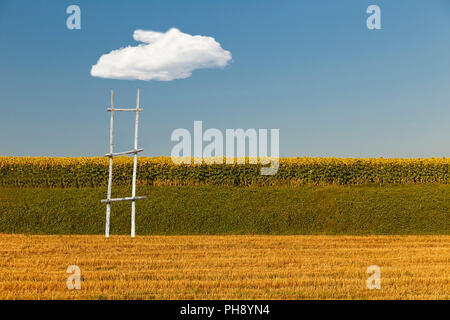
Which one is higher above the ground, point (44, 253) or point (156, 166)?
point (156, 166)

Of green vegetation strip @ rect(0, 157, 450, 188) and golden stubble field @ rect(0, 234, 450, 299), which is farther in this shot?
green vegetation strip @ rect(0, 157, 450, 188)

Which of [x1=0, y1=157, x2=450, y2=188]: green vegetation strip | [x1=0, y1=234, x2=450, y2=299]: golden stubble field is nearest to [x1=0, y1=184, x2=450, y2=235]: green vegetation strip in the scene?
[x1=0, y1=234, x2=450, y2=299]: golden stubble field

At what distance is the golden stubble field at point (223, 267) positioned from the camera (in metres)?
8.59

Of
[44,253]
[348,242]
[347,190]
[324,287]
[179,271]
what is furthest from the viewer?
[347,190]

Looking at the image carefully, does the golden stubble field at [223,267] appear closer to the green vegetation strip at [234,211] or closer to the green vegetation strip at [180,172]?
the green vegetation strip at [234,211]

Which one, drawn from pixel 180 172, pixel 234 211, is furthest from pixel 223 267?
pixel 180 172

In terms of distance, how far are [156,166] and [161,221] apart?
22.4 ft

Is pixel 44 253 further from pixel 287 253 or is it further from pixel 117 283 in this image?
pixel 287 253

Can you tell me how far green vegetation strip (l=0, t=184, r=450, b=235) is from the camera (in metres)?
20.1

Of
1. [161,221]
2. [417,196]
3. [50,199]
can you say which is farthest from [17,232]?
[417,196]

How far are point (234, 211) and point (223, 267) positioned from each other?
33.2 feet

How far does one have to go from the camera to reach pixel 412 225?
2083cm

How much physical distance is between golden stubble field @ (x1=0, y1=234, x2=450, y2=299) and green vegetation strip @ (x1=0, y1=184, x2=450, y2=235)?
2445mm

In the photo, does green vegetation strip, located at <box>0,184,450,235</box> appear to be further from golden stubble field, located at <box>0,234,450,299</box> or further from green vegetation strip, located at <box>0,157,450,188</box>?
green vegetation strip, located at <box>0,157,450,188</box>
